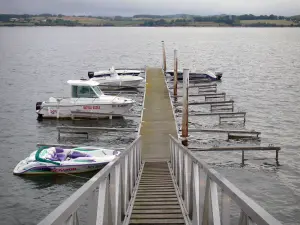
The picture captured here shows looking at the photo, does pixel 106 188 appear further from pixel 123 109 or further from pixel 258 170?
pixel 123 109

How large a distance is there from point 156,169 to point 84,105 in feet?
54.7

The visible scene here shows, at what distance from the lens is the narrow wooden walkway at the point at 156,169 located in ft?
22.7

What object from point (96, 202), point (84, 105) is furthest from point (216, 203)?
point (84, 105)

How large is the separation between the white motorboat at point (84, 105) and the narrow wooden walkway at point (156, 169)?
228 centimetres

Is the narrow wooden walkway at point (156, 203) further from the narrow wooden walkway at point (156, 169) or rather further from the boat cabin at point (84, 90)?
the boat cabin at point (84, 90)

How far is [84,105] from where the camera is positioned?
2902cm

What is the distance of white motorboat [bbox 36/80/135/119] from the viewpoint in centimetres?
2902

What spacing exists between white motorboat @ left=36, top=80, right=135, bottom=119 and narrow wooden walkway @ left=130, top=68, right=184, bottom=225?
89.8 inches

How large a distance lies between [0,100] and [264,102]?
2338 cm

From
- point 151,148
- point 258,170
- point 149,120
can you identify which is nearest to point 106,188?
point 151,148

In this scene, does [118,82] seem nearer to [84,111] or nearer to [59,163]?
[84,111]

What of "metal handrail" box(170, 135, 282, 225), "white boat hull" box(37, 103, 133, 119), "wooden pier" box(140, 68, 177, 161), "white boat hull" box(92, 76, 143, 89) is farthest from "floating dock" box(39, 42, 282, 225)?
"white boat hull" box(92, 76, 143, 89)

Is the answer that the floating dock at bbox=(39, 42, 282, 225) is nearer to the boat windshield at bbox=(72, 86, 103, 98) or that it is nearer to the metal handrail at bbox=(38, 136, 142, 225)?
the metal handrail at bbox=(38, 136, 142, 225)

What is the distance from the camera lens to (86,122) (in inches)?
1163
